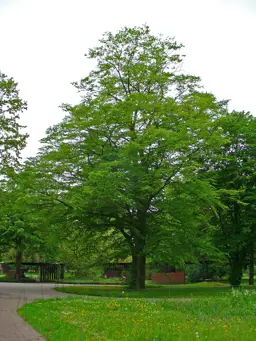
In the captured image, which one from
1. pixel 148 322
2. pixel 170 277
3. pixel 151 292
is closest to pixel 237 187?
pixel 151 292

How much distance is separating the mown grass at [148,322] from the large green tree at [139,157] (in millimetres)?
9159

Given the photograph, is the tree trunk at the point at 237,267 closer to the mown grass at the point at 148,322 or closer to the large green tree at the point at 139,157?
the large green tree at the point at 139,157

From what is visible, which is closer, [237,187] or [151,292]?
[151,292]

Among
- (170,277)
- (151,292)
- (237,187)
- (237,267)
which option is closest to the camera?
(151,292)

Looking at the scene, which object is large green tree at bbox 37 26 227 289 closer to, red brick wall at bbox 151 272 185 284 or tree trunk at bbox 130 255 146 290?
tree trunk at bbox 130 255 146 290

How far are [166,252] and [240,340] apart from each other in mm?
18106

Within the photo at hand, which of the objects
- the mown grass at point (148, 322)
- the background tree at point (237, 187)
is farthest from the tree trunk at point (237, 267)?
the mown grass at point (148, 322)

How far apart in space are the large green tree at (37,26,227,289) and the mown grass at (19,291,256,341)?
916cm

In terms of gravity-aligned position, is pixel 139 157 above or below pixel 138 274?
above

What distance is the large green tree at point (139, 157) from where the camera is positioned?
83.5 ft

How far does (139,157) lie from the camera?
25.9 m

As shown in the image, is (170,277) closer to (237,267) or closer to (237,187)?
(237,267)

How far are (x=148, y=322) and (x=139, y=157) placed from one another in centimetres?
1491

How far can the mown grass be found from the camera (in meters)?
9.76
